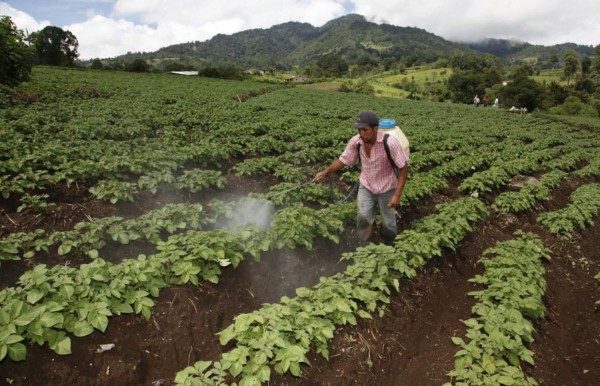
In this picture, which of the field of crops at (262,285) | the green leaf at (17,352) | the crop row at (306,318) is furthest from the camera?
the field of crops at (262,285)

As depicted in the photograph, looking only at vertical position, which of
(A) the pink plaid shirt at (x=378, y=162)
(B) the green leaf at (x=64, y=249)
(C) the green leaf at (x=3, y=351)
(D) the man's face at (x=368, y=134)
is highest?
(D) the man's face at (x=368, y=134)

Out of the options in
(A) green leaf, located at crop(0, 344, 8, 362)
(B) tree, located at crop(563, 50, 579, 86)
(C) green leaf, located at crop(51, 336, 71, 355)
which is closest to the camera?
(A) green leaf, located at crop(0, 344, 8, 362)

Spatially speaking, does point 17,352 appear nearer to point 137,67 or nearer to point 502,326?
point 502,326

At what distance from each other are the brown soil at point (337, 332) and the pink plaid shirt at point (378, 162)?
134 centimetres

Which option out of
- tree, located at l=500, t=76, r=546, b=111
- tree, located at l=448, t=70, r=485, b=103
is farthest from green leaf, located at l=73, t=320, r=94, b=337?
tree, located at l=448, t=70, r=485, b=103

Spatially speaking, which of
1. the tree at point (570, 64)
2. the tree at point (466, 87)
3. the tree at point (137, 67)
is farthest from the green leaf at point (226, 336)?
the tree at point (570, 64)

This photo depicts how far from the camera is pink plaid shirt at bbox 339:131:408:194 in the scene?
5676 millimetres

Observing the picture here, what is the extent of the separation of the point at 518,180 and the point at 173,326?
488 inches

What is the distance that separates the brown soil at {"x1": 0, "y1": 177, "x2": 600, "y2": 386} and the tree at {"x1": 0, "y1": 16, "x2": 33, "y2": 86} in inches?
612

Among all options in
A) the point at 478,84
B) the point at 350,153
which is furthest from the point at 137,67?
the point at 350,153

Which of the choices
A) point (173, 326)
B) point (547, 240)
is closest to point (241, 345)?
point (173, 326)

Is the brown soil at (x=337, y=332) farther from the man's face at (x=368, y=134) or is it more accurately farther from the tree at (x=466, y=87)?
the tree at (x=466, y=87)

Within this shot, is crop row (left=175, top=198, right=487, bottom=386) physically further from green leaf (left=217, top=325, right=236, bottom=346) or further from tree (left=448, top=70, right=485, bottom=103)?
tree (left=448, top=70, right=485, bottom=103)

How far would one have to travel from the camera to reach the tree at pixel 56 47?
76219mm
